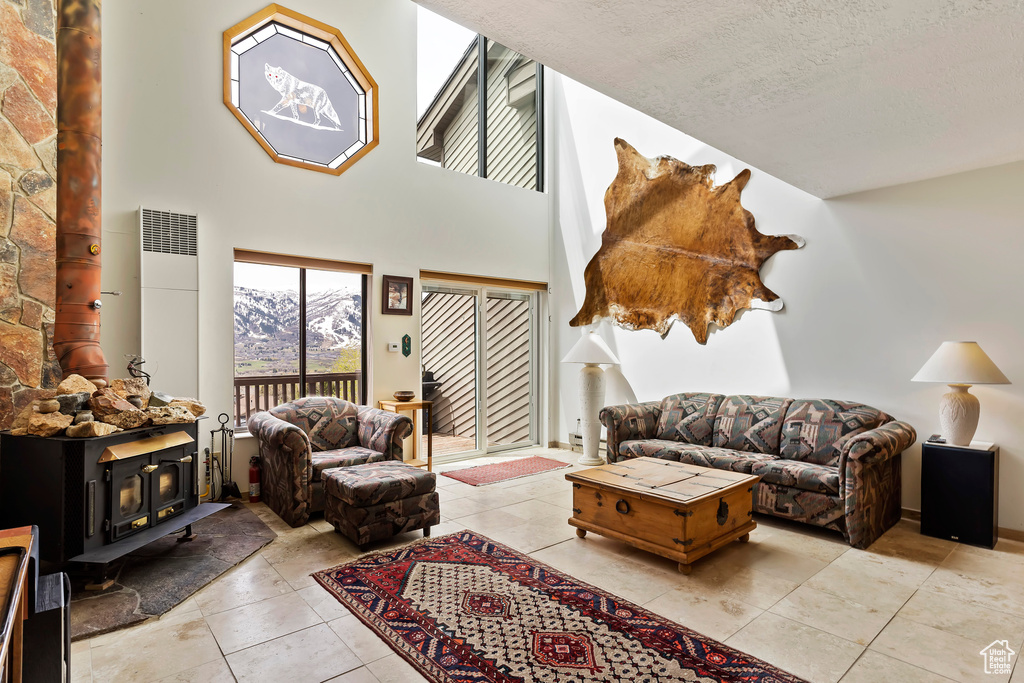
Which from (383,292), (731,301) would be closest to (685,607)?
(731,301)

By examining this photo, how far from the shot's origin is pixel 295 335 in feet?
15.9

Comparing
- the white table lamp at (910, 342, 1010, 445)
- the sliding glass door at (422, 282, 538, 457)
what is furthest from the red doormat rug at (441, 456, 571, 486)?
the white table lamp at (910, 342, 1010, 445)

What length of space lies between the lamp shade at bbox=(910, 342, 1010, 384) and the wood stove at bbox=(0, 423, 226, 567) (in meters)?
4.78

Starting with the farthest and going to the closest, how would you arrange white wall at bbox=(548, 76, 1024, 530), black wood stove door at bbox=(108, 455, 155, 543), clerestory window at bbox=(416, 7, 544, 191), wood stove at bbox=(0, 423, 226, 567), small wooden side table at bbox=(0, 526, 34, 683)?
clerestory window at bbox=(416, 7, 544, 191) → white wall at bbox=(548, 76, 1024, 530) → black wood stove door at bbox=(108, 455, 155, 543) → wood stove at bbox=(0, 423, 226, 567) → small wooden side table at bbox=(0, 526, 34, 683)

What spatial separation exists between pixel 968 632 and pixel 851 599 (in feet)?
1.46

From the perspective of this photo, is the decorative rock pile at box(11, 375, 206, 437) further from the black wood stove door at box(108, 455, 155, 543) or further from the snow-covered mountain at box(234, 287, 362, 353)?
the snow-covered mountain at box(234, 287, 362, 353)

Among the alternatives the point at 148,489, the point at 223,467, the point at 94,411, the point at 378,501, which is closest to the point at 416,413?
the point at 223,467

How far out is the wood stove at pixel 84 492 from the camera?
8.59ft

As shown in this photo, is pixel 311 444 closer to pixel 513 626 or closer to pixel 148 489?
pixel 148 489

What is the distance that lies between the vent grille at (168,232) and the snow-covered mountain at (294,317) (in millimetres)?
610

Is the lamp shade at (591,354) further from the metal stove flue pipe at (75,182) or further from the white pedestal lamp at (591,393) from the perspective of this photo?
the metal stove flue pipe at (75,182)

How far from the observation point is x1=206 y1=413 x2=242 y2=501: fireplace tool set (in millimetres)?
4172

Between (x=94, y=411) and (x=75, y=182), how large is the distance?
1322mm

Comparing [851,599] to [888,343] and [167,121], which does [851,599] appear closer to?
[888,343]
